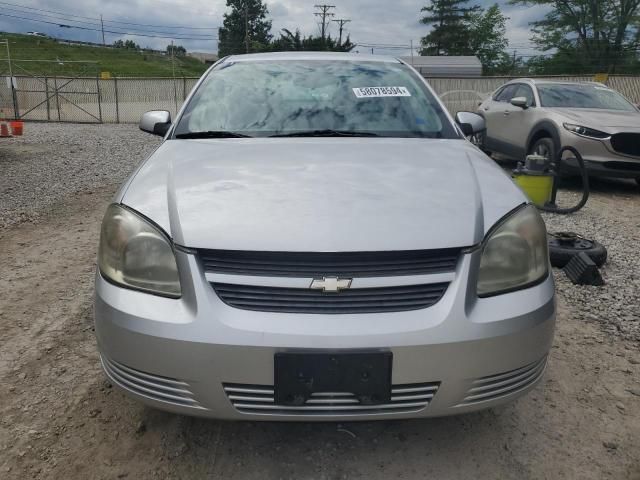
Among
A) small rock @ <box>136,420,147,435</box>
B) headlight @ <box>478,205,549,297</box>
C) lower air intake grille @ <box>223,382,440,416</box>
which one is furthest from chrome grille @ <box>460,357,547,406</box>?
small rock @ <box>136,420,147,435</box>

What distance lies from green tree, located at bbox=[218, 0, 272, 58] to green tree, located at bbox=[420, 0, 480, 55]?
2369cm

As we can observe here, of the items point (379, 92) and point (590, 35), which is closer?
point (379, 92)

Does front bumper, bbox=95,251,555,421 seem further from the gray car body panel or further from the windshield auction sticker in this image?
the gray car body panel

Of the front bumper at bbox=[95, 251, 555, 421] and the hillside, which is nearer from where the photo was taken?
the front bumper at bbox=[95, 251, 555, 421]

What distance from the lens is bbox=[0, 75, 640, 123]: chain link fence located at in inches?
772

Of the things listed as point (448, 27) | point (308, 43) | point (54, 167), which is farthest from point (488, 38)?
point (54, 167)

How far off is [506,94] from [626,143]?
2894mm

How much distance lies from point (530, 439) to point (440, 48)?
213 ft

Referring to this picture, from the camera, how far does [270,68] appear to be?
124 inches

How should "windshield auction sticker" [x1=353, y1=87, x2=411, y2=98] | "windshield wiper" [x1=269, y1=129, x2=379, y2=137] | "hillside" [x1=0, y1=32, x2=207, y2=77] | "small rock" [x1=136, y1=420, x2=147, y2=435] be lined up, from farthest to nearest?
1. "hillside" [x1=0, y1=32, x2=207, y2=77]
2. "windshield auction sticker" [x1=353, y1=87, x2=411, y2=98]
3. "windshield wiper" [x1=269, y1=129, x2=379, y2=137]
4. "small rock" [x1=136, y1=420, x2=147, y2=435]

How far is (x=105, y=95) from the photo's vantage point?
2119 centimetres

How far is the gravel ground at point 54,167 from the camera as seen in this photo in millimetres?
6199

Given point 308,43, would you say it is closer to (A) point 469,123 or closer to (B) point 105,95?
(B) point 105,95

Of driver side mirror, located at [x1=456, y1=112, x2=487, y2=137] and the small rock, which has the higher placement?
driver side mirror, located at [x1=456, y1=112, x2=487, y2=137]
